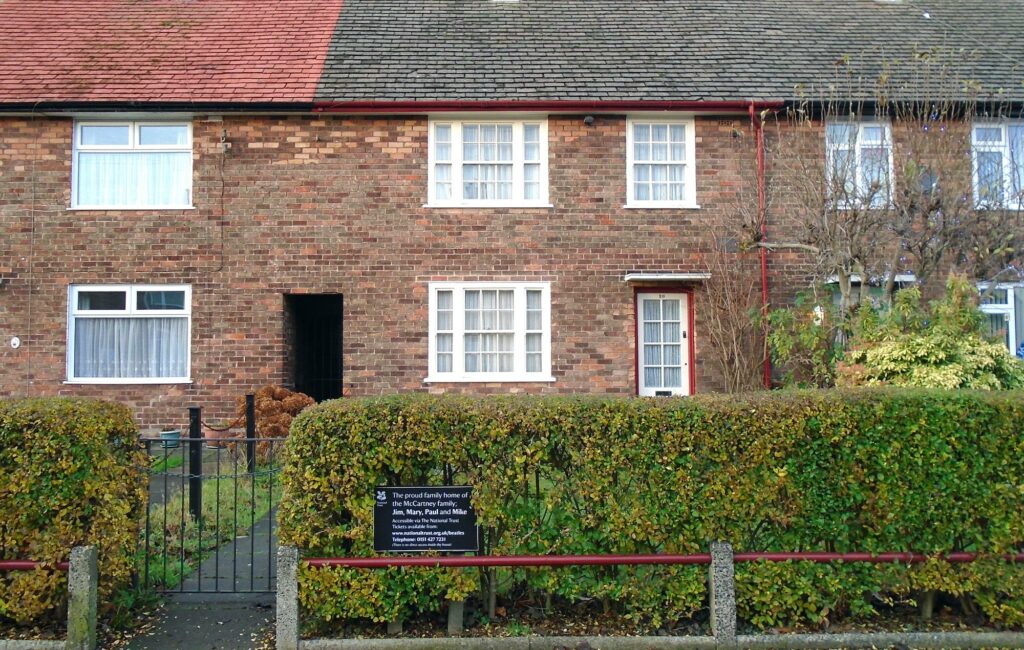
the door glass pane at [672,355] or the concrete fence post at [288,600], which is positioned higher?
the door glass pane at [672,355]

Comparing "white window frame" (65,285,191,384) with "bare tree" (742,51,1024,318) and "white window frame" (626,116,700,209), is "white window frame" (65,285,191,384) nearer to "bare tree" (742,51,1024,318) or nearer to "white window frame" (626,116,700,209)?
"white window frame" (626,116,700,209)

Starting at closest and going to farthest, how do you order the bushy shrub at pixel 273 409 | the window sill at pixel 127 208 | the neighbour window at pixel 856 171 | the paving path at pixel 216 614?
1. the paving path at pixel 216 614
2. the neighbour window at pixel 856 171
3. the bushy shrub at pixel 273 409
4. the window sill at pixel 127 208

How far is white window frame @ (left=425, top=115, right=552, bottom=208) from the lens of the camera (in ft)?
39.9

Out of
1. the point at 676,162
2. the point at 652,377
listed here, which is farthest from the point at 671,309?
the point at 676,162

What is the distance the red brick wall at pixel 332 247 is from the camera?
11945mm

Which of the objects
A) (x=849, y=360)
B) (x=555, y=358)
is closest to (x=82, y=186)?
(x=555, y=358)

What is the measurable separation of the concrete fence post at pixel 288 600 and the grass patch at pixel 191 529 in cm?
57

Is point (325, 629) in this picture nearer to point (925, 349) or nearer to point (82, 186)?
point (925, 349)

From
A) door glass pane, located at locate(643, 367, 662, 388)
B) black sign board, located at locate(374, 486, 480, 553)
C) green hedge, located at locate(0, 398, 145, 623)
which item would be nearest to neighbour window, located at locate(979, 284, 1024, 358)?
door glass pane, located at locate(643, 367, 662, 388)

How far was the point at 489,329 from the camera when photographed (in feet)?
39.7

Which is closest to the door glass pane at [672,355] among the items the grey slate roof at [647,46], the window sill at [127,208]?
the grey slate roof at [647,46]

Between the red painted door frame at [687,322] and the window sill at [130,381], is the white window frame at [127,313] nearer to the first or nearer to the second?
the window sill at [130,381]

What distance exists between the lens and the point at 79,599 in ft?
15.4

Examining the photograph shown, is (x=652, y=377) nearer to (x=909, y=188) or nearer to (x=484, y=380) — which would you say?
(x=484, y=380)
